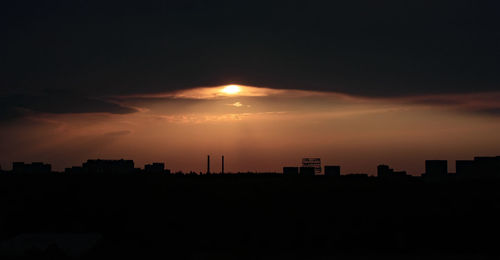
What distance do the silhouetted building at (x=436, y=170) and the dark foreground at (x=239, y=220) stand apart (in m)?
17.1

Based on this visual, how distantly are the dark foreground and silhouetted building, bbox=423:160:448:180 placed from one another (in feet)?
56.3

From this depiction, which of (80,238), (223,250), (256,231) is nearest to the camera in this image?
(80,238)

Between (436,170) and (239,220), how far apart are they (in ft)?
96.6

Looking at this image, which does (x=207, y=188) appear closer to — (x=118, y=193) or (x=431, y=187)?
(x=118, y=193)

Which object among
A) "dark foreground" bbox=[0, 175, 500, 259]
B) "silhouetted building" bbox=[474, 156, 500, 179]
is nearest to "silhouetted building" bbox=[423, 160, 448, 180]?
"silhouetted building" bbox=[474, 156, 500, 179]

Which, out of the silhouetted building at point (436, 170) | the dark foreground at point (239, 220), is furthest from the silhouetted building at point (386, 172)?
the dark foreground at point (239, 220)

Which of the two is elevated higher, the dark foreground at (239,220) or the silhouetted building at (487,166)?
the silhouetted building at (487,166)

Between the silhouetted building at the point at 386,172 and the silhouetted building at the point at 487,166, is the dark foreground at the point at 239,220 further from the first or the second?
the silhouetted building at the point at 386,172

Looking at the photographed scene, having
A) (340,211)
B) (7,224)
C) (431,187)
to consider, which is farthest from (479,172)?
(7,224)

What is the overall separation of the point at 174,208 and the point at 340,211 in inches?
300

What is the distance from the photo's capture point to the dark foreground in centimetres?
2164

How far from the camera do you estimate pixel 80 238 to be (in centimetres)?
2022

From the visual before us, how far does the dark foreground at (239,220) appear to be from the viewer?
21641mm

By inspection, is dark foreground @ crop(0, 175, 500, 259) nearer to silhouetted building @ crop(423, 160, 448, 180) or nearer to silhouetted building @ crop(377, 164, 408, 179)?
silhouetted building @ crop(423, 160, 448, 180)
